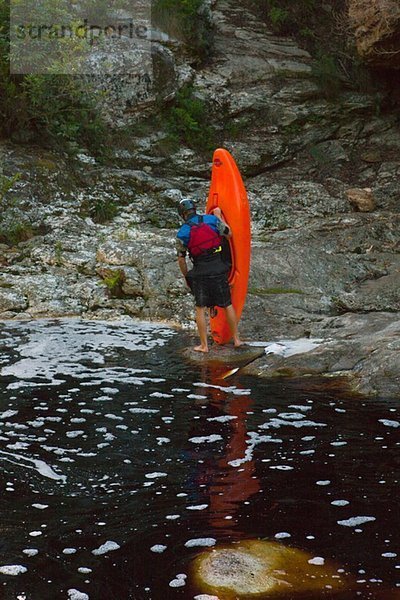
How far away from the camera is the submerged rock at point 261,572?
3.34 m

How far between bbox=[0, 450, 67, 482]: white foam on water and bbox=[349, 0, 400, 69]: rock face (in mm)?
9909

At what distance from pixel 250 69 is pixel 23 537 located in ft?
43.6

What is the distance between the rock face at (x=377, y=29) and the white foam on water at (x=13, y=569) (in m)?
11.0

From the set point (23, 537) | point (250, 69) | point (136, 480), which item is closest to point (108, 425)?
point (136, 480)

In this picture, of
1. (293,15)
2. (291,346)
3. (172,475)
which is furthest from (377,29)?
(172,475)

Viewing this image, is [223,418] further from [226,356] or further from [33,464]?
[226,356]

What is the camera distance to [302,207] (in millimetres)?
12992

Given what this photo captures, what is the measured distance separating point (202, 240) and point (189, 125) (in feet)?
22.8

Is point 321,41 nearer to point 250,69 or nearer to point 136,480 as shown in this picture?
point 250,69

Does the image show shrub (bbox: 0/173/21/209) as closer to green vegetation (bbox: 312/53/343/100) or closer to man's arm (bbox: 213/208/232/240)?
man's arm (bbox: 213/208/232/240)

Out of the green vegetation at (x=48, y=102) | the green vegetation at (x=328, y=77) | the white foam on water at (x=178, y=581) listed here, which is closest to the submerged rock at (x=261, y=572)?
the white foam on water at (x=178, y=581)

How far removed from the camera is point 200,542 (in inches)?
149

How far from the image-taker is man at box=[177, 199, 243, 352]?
25.9ft

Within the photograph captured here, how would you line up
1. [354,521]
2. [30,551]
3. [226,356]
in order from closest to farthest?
[30,551], [354,521], [226,356]
